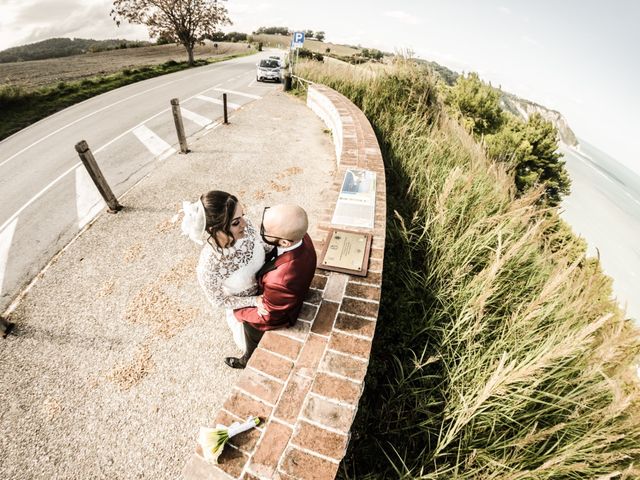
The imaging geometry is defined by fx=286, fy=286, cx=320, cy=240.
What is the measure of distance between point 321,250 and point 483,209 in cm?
199

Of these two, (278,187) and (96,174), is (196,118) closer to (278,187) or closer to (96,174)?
(96,174)

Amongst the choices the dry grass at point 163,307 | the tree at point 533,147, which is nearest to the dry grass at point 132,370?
the dry grass at point 163,307

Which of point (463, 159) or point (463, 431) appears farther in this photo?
point (463, 159)

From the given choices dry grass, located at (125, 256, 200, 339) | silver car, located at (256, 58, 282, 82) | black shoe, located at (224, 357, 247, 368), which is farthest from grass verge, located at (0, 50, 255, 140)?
black shoe, located at (224, 357, 247, 368)

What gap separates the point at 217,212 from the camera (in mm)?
1938

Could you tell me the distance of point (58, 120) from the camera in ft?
39.2

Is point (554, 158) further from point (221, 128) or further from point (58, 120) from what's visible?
point (58, 120)

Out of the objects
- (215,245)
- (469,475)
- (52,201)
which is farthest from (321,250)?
(52,201)

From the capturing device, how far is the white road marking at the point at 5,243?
14.2 feet

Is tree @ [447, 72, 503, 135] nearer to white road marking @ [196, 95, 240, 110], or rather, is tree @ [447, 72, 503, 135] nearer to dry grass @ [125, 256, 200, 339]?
white road marking @ [196, 95, 240, 110]

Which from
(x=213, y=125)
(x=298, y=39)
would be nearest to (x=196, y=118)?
(x=213, y=125)

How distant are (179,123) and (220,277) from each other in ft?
20.9

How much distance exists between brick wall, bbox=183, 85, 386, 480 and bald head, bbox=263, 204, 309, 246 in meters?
0.61

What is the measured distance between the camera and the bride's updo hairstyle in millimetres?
1930
